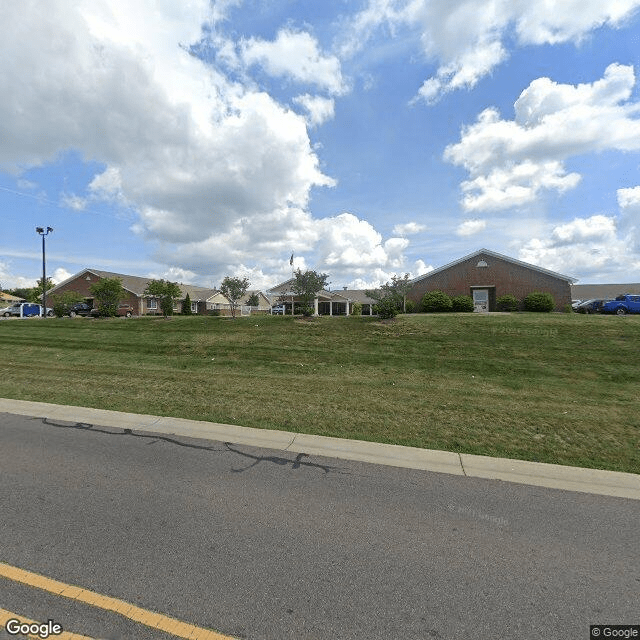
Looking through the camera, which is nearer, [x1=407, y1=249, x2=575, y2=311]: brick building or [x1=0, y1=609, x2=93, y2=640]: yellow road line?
[x1=0, y1=609, x2=93, y2=640]: yellow road line

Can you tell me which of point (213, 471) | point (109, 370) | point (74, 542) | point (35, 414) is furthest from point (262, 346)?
point (74, 542)

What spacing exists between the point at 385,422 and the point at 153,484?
443 cm

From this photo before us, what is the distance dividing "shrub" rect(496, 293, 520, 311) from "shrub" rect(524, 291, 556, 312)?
0.93m

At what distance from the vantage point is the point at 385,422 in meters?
7.28

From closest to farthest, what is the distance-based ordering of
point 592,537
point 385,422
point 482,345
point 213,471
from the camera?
point 592,537, point 213,471, point 385,422, point 482,345

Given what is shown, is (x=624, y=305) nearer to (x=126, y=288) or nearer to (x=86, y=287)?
(x=126, y=288)

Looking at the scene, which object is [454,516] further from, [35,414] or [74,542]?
[35,414]

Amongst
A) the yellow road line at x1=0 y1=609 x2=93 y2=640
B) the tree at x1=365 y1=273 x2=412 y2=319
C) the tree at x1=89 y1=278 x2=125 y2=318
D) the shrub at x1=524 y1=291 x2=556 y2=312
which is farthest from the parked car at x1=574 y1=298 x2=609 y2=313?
the tree at x1=89 y1=278 x2=125 y2=318

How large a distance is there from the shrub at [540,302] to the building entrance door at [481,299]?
124 inches

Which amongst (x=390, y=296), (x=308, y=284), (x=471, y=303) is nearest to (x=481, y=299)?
(x=471, y=303)

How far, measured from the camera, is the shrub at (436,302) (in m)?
28.7

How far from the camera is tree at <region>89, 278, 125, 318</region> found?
86.6ft

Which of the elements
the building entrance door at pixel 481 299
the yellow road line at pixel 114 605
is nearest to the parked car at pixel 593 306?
the building entrance door at pixel 481 299

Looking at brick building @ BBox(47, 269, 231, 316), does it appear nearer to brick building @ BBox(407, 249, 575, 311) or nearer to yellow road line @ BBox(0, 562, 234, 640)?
brick building @ BBox(407, 249, 575, 311)
